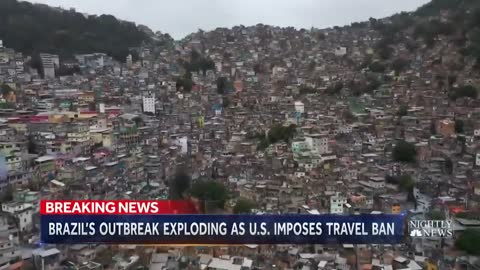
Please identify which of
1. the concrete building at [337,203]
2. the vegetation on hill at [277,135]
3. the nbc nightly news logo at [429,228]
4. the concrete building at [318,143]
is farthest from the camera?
the vegetation on hill at [277,135]

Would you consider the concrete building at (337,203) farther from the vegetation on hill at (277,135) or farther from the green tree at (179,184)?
the vegetation on hill at (277,135)

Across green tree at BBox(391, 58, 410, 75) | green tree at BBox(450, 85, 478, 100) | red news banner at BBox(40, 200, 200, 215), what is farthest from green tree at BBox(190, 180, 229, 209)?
green tree at BBox(391, 58, 410, 75)

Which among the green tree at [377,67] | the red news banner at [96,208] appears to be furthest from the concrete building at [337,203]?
the green tree at [377,67]

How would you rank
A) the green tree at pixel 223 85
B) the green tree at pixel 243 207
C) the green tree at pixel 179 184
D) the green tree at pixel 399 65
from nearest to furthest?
the green tree at pixel 243 207
the green tree at pixel 179 184
the green tree at pixel 399 65
the green tree at pixel 223 85

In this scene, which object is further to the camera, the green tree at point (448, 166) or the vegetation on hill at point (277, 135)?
the vegetation on hill at point (277, 135)

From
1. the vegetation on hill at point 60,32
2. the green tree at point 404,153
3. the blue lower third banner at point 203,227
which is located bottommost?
the green tree at point 404,153

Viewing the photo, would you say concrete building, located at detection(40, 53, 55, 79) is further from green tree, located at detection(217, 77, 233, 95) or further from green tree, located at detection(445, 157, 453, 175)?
green tree, located at detection(445, 157, 453, 175)

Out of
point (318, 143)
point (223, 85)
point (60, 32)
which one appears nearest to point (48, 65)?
point (60, 32)
